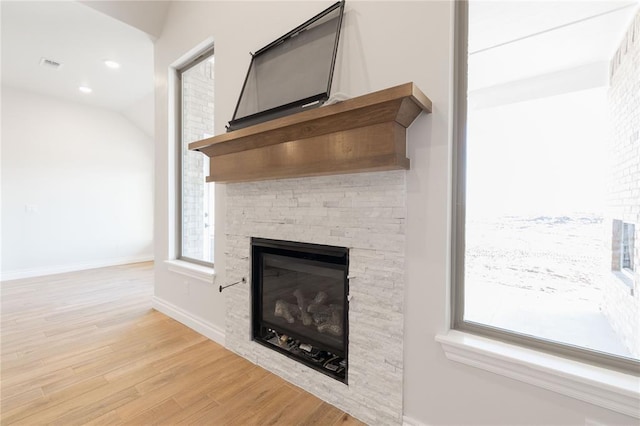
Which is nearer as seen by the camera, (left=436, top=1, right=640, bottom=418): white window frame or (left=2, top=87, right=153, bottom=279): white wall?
(left=436, top=1, right=640, bottom=418): white window frame

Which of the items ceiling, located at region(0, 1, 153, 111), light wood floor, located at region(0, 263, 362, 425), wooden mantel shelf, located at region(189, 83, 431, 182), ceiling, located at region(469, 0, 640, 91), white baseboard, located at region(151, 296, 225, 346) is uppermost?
ceiling, located at region(0, 1, 153, 111)

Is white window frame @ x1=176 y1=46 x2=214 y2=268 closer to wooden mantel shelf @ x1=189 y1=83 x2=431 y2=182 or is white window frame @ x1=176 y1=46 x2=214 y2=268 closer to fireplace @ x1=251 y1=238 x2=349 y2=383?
fireplace @ x1=251 y1=238 x2=349 y2=383

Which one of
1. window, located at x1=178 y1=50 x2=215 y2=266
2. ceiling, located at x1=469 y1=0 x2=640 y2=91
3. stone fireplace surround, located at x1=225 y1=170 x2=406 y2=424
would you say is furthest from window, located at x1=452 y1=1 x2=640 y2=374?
window, located at x1=178 y1=50 x2=215 y2=266

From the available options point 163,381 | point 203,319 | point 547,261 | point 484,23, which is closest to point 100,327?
point 203,319

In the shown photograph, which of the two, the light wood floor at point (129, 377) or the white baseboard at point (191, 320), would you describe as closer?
the light wood floor at point (129, 377)

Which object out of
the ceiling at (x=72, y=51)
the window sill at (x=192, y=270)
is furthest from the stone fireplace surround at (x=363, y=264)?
the ceiling at (x=72, y=51)

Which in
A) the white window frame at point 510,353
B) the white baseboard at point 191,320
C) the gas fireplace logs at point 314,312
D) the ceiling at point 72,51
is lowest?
the white baseboard at point 191,320

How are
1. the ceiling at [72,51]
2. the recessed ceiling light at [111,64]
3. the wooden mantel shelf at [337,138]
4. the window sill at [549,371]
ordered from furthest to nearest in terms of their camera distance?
1. the recessed ceiling light at [111,64]
2. the ceiling at [72,51]
3. the wooden mantel shelf at [337,138]
4. the window sill at [549,371]

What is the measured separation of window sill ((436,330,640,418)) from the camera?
0.99 meters

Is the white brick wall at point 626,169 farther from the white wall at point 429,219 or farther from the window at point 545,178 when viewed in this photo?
the white wall at point 429,219

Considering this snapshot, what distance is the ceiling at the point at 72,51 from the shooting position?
286cm

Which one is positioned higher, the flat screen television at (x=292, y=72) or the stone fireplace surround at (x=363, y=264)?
the flat screen television at (x=292, y=72)

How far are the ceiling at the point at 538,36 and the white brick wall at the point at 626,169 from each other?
7 centimetres

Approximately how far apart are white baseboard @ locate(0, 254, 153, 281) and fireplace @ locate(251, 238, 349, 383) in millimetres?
4808
